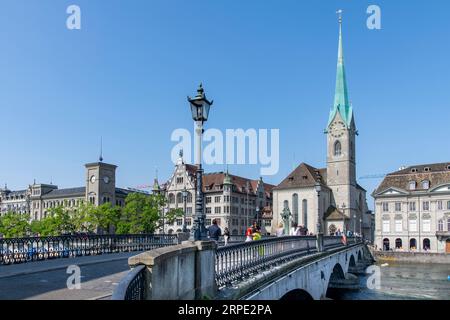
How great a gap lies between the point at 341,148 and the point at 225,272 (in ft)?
292

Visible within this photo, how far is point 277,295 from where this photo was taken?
17.5 meters

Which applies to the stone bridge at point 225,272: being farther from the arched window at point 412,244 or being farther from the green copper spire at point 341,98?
the green copper spire at point 341,98

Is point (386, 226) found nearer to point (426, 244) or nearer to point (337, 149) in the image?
point (426, 244)

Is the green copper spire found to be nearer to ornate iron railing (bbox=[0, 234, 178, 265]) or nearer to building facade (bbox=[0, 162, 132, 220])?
building facade (bbox=[0, 162, 132, 220])

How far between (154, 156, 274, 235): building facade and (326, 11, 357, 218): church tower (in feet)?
55.1

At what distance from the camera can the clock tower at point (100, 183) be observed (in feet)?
323

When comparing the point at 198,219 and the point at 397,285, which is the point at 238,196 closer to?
the point at 397,285

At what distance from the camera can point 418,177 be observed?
8606 cm

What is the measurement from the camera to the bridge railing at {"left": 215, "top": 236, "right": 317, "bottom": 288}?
13.2m

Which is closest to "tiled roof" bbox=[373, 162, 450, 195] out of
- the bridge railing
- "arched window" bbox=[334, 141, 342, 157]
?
"arched window" bbox=[334, 141, 342, 157]

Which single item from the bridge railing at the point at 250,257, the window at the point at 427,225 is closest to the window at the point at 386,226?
the window at the point at 427,225

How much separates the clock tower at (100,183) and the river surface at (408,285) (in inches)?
2266

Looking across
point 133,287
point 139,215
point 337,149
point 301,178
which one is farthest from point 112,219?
point 133,287
